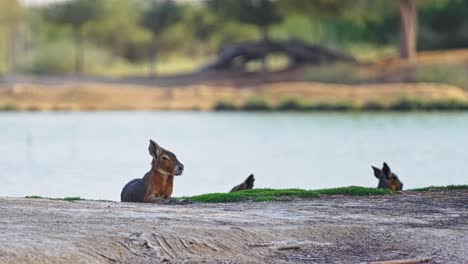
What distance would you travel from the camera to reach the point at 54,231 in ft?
37.1

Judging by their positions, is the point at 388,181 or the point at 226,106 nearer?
the point at 388,181

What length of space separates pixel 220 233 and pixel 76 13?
7256cm

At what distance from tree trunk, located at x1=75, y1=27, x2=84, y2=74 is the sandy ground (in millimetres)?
70766

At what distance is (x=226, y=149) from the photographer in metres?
39.6

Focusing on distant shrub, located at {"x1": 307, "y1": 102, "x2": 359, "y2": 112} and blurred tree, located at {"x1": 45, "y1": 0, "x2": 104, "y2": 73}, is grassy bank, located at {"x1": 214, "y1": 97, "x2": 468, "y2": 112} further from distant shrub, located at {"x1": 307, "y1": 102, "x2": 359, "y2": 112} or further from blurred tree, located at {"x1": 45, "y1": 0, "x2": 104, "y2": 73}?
blurred tree, located at {"x1": 45, "y1": 0, "x2": 104, "y2": 73}

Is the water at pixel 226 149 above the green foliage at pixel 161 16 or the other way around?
the other way around

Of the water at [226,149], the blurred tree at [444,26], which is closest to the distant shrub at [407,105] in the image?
the water at [226,149]

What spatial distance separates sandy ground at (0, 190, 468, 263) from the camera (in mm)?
10906

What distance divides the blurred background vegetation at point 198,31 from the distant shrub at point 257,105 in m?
6.90

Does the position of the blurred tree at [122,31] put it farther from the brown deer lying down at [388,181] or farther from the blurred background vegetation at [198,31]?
the brown deer lying down at [388,181]

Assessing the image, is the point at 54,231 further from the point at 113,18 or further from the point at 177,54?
the point at 177,54

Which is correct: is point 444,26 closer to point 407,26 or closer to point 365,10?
point 365,10

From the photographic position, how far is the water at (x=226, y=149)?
92.8ft

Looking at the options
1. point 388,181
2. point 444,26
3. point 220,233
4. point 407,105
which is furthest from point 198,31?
point 220,233
